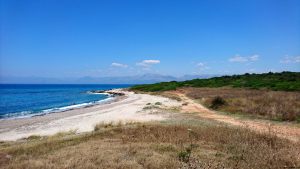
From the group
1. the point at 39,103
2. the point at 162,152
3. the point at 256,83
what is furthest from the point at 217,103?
the point at 256,83

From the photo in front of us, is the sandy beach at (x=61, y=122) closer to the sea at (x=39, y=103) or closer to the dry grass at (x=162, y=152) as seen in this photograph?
the sea at (x=39, y=103)

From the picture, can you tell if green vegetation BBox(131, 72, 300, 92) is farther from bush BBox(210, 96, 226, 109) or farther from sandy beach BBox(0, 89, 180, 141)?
sandy beach BBox(0, 89, 180, 141)

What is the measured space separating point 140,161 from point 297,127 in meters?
13.2

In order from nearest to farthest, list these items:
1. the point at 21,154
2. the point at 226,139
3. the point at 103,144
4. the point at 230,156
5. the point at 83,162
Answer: the point at 83,162 < the point at 230,156 < the point at 21,154 < the point at 103,144 < the point at 226,139

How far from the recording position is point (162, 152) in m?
9.55

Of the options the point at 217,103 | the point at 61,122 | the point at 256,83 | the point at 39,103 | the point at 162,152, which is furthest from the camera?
the point at 256,83

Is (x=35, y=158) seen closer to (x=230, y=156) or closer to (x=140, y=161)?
(x=140, y=161)

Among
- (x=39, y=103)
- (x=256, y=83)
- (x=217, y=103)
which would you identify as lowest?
(x=39, y=103)

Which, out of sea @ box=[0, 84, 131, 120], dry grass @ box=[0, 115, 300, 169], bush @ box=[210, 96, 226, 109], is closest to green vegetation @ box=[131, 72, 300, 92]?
sea @ box=[0, 84, 131, 120]

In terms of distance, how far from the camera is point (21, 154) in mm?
10031

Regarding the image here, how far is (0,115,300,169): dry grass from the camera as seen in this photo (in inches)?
325

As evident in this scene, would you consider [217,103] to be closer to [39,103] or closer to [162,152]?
[162,152]

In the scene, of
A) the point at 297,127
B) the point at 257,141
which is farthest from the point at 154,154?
the point at 297,127

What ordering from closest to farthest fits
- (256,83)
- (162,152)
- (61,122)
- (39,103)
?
(162,152) < (61,122) < (39,103) < (256,83)
